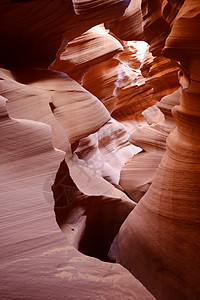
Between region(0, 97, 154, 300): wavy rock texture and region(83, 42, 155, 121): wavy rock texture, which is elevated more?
region(0, 97, 154, 300): wavy rock texture

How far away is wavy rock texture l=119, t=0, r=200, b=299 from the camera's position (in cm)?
201

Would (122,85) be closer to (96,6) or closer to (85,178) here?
(96,6)

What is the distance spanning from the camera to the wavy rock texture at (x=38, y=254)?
1327 millimetres

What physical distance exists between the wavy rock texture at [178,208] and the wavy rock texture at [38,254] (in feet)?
2.53

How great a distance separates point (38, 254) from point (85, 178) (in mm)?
2048

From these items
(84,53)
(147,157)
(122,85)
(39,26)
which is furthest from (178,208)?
(122,85)

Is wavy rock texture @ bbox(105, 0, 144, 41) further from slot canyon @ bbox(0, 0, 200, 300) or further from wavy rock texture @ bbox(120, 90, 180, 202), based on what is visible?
wavy rock texture @ bbox(120, 90, 180, 202)

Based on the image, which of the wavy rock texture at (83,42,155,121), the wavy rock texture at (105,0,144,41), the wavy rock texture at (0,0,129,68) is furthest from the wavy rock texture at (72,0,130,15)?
the wavy rock texture at (83,42,155,121)

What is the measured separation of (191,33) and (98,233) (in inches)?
99.6

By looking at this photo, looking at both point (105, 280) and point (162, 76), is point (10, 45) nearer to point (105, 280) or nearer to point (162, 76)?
point (162, 76)

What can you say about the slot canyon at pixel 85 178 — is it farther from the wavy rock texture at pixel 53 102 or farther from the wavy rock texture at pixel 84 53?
the wavy rock texture at pixel 84 53

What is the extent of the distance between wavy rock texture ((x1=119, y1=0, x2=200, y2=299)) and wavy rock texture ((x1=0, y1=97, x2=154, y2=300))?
30.3 inches

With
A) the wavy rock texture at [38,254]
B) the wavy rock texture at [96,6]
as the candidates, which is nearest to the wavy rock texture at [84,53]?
the wavy rock texture at [96,6]

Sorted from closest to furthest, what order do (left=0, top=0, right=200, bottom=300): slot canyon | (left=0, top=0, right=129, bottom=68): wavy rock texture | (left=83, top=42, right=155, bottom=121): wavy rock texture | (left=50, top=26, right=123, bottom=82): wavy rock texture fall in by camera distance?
(left=0, top=0, right=200, bottom=300): slot canyon → (left=0, top=0, right=129, bottom=68): wavy rock texture → (left=50, top=26, right=123, bottom=82): wavy rock texture → (left=83, top=42, right=155, bottom=121): wavy rock texture
